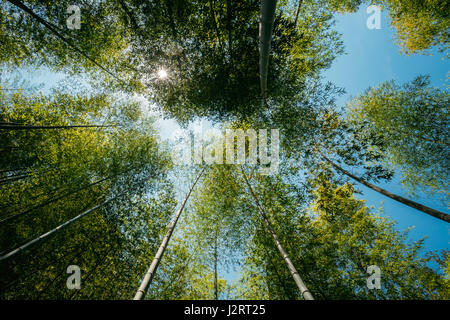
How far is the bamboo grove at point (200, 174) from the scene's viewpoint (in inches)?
162

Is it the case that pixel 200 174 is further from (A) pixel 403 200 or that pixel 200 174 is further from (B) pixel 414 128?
(B) pixel 414 128

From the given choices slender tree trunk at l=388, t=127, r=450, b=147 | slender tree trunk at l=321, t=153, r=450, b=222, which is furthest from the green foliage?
slender tree trunk at l=321, t=153, r=450, b=222

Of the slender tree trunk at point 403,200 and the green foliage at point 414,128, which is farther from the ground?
the green foliage at point 414,128

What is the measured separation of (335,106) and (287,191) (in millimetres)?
2937

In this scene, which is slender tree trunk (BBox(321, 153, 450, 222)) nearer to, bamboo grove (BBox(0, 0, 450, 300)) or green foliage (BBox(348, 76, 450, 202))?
bamboo grove (BBox(0, 0, 450, 300))

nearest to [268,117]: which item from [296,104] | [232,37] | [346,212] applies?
[296,104]

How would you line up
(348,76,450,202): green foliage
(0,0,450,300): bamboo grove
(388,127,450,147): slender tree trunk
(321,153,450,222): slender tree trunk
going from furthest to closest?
1. (348,76,450,202): green foliage
2. (388,127,450,147): slender tree trunk
3. (0,0,450,300): bamboo grove
4. (321,153,450,222): slender tree trunk

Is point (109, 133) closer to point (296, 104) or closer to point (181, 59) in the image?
point (181, 59)

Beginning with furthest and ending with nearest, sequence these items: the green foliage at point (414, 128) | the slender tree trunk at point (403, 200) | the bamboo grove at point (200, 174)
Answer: the green foliage at point (414, 128) < the bamboo grove at point (200, 174) < the slender tree trunk at point (403, 200)

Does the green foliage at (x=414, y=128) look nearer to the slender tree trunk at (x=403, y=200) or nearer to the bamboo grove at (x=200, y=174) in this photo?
the bamboo grove at (x=200, y=174)

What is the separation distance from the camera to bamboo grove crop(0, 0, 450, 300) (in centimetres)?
412

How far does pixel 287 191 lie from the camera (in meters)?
5.47

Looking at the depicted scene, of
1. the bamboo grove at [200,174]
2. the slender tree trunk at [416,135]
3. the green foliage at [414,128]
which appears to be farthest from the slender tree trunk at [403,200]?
the slender tree trunk at [416,135]

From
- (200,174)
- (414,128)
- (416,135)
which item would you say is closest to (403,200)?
(200,174)
